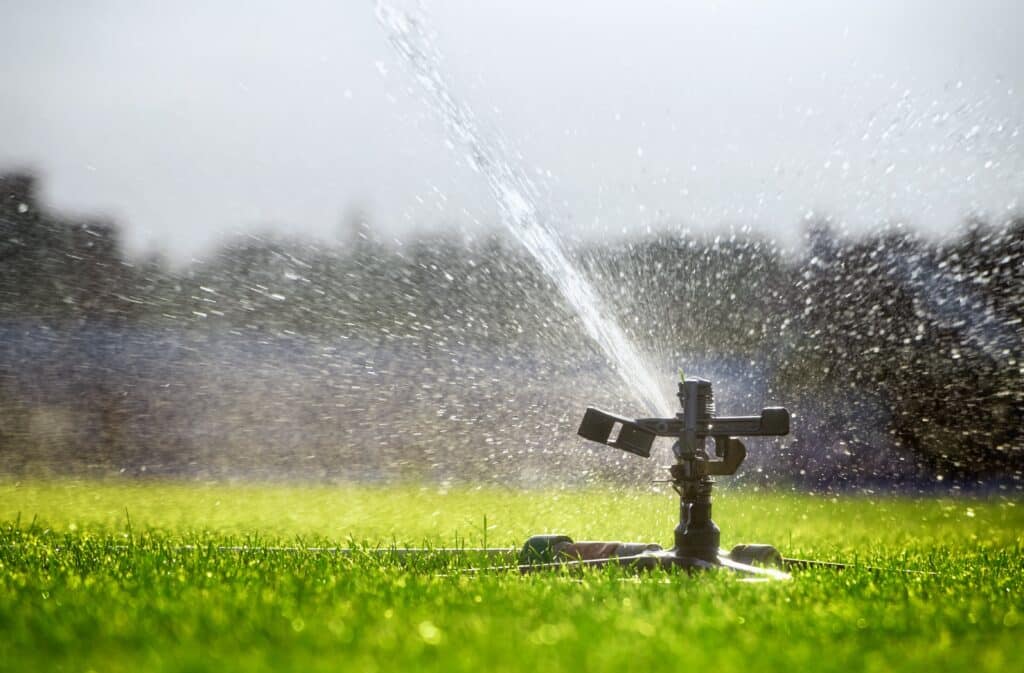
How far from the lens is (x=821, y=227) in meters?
12.0

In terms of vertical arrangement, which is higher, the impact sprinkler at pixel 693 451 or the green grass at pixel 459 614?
the impact sprinkler at pixel 693 451

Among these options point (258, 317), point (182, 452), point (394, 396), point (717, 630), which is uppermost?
point (258, 317)

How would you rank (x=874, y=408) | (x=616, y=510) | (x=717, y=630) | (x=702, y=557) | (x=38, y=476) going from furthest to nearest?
(x=38, y=476) → (x=874, y=408) → (x=616, y=510) → (x=702, y=557) → (x=717, y=630)

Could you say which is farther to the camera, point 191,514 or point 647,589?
point 191,514

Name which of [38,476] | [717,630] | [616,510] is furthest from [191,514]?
[717,630]

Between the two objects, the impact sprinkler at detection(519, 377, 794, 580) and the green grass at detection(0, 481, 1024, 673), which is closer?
the green grass at detection(0, 481, 1024, 673)

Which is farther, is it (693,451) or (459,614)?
(693,451)

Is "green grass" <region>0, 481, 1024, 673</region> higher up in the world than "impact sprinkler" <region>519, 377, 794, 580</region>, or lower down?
lower down

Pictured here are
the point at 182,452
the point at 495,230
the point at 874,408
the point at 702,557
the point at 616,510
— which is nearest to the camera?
the point at 702,557

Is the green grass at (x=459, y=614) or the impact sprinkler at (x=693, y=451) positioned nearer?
the green grass at (x=459, y=614)

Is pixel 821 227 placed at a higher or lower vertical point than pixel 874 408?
higher

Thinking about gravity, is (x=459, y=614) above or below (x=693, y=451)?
below

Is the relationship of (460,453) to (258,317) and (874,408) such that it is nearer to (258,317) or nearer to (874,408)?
(258,317)

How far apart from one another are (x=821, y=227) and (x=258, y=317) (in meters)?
7.85
